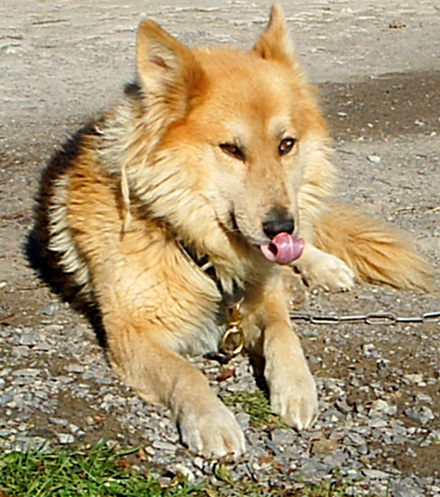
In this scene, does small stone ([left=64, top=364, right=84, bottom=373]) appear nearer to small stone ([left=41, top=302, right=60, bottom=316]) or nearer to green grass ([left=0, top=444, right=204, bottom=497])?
small stone ([left=41, top=302, right=60, bottom=316])

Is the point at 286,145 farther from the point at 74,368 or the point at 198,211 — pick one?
the point at 74,368

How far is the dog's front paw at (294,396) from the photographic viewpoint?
372 cm

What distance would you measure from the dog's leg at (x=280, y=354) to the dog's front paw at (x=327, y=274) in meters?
0.51

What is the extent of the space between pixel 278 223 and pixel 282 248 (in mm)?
123

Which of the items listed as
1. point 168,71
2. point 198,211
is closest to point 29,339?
point 198,211

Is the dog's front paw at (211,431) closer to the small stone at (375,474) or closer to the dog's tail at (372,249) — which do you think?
the small stone at (375,474)

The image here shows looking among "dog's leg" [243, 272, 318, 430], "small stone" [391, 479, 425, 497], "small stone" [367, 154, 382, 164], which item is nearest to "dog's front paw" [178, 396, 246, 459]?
"dog's leg" [243, 272, 318, 430]

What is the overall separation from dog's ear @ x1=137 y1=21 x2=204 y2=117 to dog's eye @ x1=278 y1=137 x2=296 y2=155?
43cm

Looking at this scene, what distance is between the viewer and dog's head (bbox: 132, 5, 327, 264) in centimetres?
394

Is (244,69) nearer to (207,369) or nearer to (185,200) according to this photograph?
(185,200)

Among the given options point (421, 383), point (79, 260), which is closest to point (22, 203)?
point (79, 260)

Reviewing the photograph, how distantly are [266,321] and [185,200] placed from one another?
0.71m

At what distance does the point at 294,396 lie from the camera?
3766 millimetres

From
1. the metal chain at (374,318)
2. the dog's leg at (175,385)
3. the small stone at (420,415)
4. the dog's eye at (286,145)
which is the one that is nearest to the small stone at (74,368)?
the dog's leg at (175,385)
